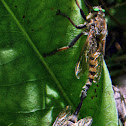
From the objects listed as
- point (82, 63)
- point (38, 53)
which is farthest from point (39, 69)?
point (82, 63)

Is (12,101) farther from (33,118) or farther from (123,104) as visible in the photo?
(123,104)

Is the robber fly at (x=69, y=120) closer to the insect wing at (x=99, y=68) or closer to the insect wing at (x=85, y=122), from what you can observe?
the insect wing at (x=85, y=122)

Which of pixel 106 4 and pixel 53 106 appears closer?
pixel 53 106

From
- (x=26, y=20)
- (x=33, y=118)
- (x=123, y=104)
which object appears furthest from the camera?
(x=123, y=104)

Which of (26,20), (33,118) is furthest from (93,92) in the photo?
(26,20)

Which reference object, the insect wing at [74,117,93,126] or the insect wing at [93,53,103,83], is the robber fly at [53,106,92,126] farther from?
the insect wing at [93,53,103,83]

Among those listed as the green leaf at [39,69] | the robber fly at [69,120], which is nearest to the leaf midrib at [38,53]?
the green leaf at [39,69]

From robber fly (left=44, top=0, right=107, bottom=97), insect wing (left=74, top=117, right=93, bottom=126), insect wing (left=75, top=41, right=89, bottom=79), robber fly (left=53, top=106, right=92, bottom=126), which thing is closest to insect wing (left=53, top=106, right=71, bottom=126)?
robber fly (left=53, top=106, right=92, bottom=126)

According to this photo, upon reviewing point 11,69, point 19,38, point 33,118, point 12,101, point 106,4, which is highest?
point 106,4
